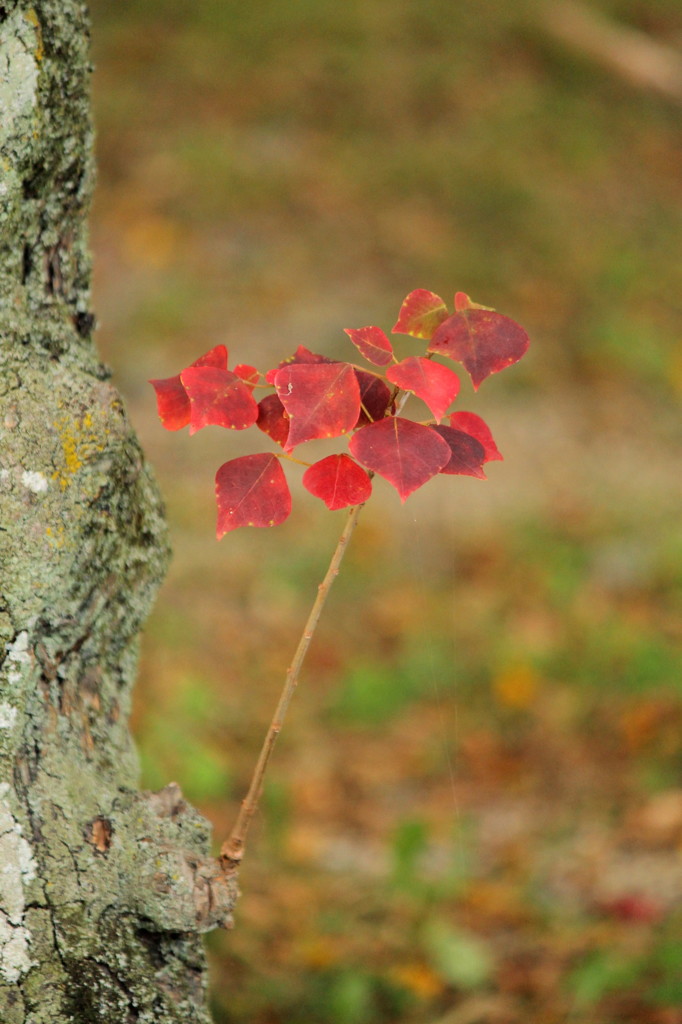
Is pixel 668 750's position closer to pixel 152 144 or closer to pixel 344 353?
pixel 344 353

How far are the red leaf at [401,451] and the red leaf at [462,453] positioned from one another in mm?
34

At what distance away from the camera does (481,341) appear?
37.8 inches

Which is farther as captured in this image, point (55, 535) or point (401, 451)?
point (55, 535)

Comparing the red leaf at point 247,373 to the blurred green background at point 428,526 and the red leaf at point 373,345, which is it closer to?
the red leaf at point 373,345

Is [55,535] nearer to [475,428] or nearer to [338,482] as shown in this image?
[338,482]

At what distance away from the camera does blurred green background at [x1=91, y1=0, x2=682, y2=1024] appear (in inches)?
90.0

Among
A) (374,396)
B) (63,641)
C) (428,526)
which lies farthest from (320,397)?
(428,526)

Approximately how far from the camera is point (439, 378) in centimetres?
93

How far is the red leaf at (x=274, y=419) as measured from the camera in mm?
1077

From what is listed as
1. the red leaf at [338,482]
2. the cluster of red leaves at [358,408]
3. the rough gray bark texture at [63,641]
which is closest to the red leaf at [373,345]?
the cluster of red leaves at [358,408]

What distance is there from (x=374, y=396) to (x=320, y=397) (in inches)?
5.9

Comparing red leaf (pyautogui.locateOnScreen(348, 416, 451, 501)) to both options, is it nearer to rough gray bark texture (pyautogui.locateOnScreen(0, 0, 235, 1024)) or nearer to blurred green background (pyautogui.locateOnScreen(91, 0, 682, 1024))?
rough gray bark texture (pyautogui.locateOnScreen(0, 0, 235, 1024))

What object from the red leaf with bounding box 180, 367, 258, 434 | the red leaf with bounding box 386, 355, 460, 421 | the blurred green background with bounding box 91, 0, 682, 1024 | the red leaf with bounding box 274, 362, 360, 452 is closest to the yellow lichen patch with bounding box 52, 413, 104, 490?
the red leaf with bounding box 180, 367, 258, 434

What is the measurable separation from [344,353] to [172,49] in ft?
11.5
